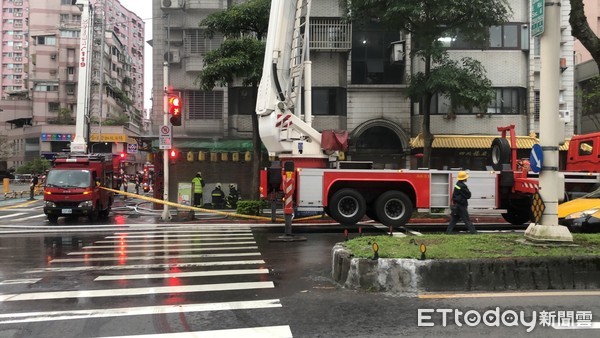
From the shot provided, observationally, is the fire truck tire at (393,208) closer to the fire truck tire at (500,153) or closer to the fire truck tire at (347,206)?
the fire truck tire at (347,206)

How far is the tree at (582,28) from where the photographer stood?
841 centimetres

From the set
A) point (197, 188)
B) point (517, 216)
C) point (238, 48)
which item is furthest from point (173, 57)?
point (517, 216)

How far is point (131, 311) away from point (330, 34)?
2123 centimetres

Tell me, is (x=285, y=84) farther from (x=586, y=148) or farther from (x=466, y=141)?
(x=466, y=141)

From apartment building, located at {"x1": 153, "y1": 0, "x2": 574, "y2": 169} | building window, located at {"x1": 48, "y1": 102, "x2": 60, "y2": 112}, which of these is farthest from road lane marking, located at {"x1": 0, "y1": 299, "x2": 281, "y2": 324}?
building window, located at {"x1": 48, "y1": 102, "x2": 60, "y2": 112}

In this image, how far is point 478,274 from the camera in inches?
257

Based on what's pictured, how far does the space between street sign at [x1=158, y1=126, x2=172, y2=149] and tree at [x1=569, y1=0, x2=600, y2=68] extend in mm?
13428

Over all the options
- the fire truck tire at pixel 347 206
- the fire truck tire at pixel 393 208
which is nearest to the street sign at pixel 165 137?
the fire truck tire at pixel 347 206

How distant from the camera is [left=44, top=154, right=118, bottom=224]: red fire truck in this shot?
16.8 meters

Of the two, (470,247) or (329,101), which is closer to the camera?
(470,247)

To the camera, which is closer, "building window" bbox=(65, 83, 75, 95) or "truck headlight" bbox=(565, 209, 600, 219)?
"truck headlight" bbox=(565, 209, 600, 219)

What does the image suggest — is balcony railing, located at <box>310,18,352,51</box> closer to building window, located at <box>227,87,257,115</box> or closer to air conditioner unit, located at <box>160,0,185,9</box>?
building window, located at <box>227,87,257,115</box>

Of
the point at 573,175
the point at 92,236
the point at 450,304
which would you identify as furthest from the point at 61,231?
the point at 573,175

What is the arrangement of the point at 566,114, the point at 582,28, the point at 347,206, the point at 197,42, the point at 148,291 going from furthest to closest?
the point at 197,42
the point at 566,114
the point at 347,206
the point at 582,28
the point at 148,291
